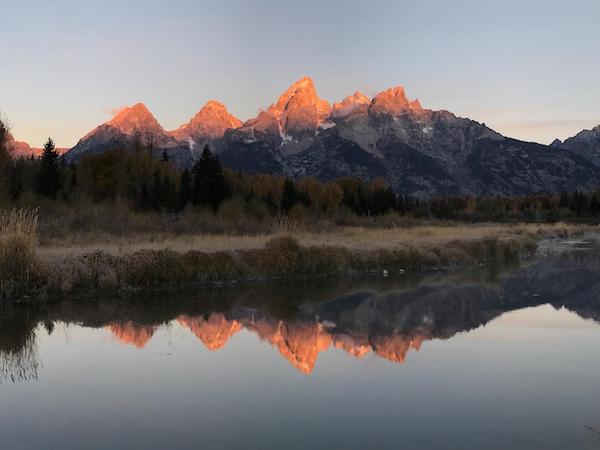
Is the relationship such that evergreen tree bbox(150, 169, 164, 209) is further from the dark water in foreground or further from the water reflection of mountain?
the dark water in foreground

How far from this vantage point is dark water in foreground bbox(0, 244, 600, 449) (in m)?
7.19

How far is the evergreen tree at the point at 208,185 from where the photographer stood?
206ft

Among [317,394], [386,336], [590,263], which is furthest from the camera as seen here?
[590,263]

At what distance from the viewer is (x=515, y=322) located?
15.4 m

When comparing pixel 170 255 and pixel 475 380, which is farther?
pixel 170 255

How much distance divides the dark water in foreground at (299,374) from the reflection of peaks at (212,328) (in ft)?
0.17

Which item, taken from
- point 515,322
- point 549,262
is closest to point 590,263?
point 549,262

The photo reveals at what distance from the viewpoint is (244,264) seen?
22.2 m

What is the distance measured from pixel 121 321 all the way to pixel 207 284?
20.1 feet

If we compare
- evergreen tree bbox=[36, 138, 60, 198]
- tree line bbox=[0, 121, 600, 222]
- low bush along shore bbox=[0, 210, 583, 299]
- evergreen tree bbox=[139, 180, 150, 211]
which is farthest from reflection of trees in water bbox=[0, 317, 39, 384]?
evergreen tree bbox=[139, 180, 150, 211]

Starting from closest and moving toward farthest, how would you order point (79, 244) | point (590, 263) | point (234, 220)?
point (79, 244) < point (590, 263) < point (234, 220)

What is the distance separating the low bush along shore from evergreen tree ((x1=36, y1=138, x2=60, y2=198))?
121 ft

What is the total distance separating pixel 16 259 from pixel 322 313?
863 cm

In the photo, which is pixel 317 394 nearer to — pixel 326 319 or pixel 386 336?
pixel 386 336
